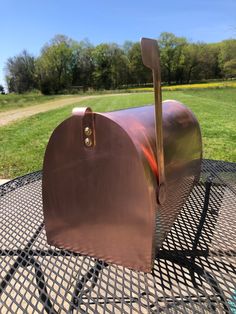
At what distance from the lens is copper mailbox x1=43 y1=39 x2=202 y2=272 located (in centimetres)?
86

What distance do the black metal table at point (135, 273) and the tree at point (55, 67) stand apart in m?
51.4

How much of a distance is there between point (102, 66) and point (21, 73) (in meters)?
14.4

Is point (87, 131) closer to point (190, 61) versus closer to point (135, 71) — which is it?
point (135, 71)

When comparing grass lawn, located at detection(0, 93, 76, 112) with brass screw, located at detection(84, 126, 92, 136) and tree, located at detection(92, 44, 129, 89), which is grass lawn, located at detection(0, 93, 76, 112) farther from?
tree, located at detection(92, 44, 129, 89)

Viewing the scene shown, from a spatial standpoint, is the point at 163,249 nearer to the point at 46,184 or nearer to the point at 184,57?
the point at 46,184

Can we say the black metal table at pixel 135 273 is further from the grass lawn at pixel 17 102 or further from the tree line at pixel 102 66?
the tree line at pixel 102 66

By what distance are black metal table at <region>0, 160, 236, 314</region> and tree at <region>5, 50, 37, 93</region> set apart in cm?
5596

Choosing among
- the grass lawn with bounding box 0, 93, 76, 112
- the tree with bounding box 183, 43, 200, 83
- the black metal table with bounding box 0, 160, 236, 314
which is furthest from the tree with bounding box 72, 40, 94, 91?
the black metal table with bounding box 0, 160, 236, 314

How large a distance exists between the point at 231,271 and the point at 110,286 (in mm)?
395

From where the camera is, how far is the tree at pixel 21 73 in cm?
5434

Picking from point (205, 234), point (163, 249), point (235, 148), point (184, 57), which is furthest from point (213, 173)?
point (184, 57)

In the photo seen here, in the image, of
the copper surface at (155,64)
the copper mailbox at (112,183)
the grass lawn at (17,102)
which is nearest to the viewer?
the copper surface at (155,64)

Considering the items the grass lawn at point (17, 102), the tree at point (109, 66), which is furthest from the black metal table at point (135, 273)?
the tree at point (109, 66)

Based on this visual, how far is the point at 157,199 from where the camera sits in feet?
2.91
